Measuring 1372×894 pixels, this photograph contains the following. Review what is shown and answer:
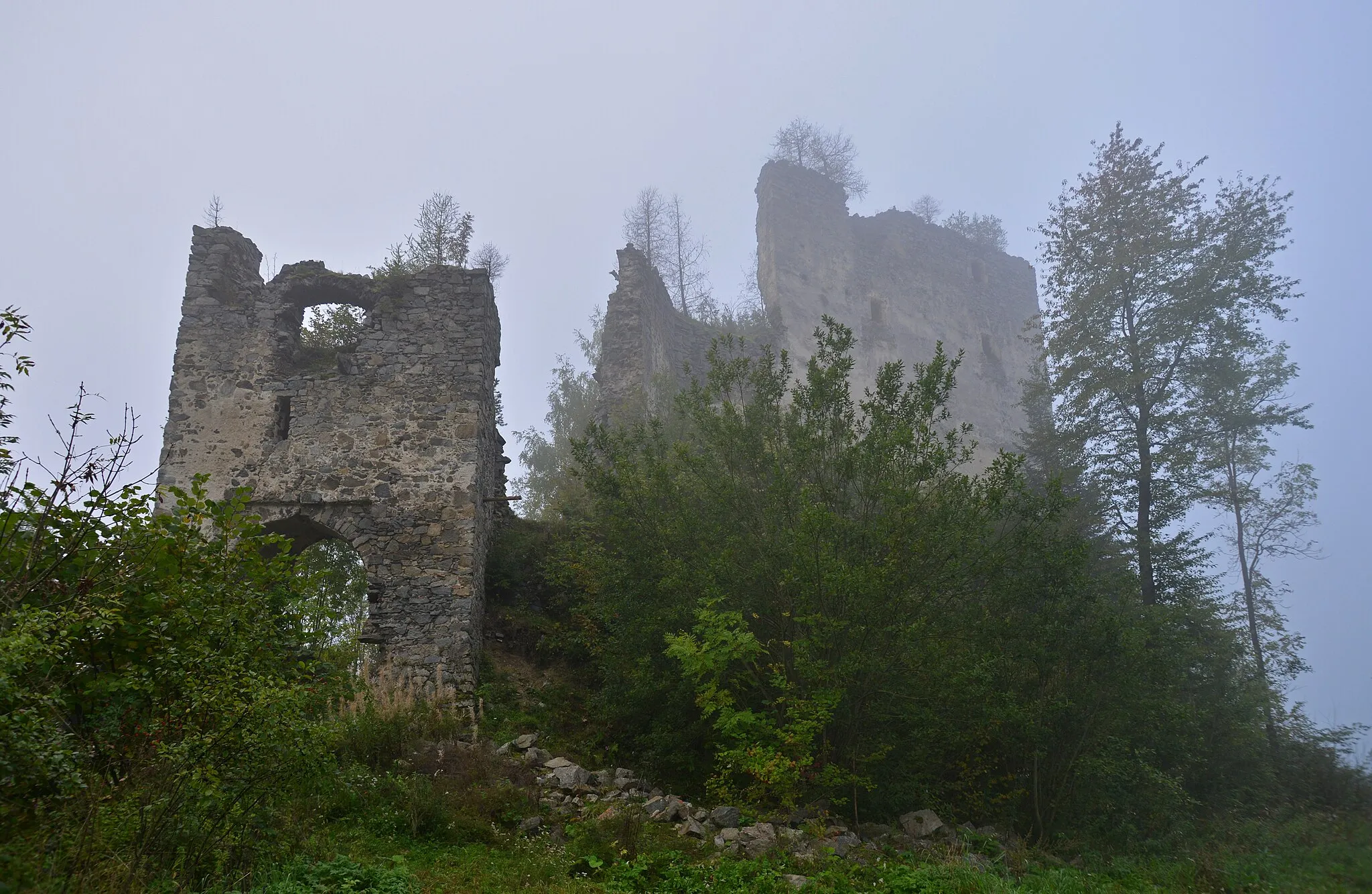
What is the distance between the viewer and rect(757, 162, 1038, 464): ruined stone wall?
102ft

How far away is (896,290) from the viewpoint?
110 feet

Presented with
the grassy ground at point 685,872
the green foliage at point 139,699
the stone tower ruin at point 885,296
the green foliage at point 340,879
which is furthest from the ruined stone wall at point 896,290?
the green foliage at point 139,699

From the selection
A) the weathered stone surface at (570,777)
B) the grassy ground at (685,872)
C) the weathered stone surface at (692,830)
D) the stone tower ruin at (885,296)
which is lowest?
the grassy ground at (685,872)

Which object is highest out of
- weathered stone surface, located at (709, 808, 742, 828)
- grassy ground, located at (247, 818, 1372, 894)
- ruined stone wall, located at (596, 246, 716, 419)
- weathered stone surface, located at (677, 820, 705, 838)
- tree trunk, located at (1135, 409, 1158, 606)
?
ruined stone wall, located at (596, 246, 716, 419)

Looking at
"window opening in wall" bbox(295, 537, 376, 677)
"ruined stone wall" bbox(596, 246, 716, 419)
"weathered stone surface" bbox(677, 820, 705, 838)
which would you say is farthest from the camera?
"ruined stone wall" bbox(596, 246, 716, 419)

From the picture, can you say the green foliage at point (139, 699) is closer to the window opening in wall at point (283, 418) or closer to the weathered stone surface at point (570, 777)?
the weathered stone surface at point (570, 777)

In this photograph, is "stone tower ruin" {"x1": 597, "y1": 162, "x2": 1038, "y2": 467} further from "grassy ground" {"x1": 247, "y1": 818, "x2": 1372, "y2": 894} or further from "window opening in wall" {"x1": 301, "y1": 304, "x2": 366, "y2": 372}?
"grassy ground" {"x1": 247, "y1": 818, "x2": 1372, "y2": 894}

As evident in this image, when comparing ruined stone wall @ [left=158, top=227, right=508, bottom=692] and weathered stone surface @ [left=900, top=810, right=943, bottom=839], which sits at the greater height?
ruined stone wall @ [left=158, top=227, right=508, bottom=692]

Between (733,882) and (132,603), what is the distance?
4819 millimetres

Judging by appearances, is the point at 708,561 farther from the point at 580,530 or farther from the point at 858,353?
the point at 858,353

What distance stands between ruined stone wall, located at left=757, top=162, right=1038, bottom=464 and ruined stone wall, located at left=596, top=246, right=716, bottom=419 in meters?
5.77

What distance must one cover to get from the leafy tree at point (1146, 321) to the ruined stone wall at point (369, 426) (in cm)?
1118

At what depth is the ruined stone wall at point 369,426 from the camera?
11.9 meters

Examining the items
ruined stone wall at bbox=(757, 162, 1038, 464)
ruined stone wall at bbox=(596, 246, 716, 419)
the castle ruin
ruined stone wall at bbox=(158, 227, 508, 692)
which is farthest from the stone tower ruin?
ruined stone wall at bbox=(158, 227, 508, 692)
